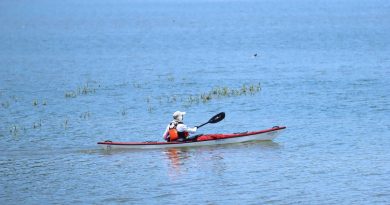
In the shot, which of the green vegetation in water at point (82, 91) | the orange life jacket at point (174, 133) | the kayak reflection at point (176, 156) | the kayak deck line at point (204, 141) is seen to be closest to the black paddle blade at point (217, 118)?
the kayak deck line at point (204, 141)

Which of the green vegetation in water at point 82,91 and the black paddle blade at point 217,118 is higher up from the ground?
the green vegetation in water at point 82,91

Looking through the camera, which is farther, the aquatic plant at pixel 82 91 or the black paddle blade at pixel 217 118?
the aquatic plant at pixel 82 91

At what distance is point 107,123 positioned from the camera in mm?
Answer: 35688

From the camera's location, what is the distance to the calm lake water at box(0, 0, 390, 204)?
2395cm

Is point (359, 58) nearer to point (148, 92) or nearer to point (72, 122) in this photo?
point (148, 92)

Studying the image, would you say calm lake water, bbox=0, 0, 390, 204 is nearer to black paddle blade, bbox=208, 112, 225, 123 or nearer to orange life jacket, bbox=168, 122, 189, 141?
orange life jacket, bbox=168, 122, 189, 141

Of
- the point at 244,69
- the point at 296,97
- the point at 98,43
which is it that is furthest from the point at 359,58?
the point at 98,43

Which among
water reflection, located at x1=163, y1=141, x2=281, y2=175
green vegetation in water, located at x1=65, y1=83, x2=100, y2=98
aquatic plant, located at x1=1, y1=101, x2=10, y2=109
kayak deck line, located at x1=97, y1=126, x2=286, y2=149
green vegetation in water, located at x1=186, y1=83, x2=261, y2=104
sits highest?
green vegetation in water, located at x1=65, y1=83, x2=100, y2=98

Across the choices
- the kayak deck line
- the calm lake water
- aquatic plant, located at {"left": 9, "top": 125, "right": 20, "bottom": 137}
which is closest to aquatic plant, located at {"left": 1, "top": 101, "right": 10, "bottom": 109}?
the calm lake water

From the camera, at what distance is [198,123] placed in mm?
34969

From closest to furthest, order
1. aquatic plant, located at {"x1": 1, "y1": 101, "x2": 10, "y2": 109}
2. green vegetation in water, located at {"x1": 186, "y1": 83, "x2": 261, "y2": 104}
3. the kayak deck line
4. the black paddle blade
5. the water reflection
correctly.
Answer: the water reflection → the kayak deck line → the black paddle blade → aquatic plant, located at {"x1": 1, "y1": 101, "x2": 10, "y2": 109} → green vegetation in water, located at {"x1": 186, "y1": 83, "x2": 261, "y2": 104}

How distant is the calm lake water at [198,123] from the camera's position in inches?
943

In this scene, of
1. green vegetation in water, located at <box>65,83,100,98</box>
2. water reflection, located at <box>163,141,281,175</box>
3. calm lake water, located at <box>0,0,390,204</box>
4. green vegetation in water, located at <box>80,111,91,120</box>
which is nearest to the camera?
calm lake water, located at <box>0,0,390,204</box>

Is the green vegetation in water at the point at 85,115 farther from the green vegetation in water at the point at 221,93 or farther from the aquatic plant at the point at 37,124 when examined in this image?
the green vegetation in water at the point at 221,93
